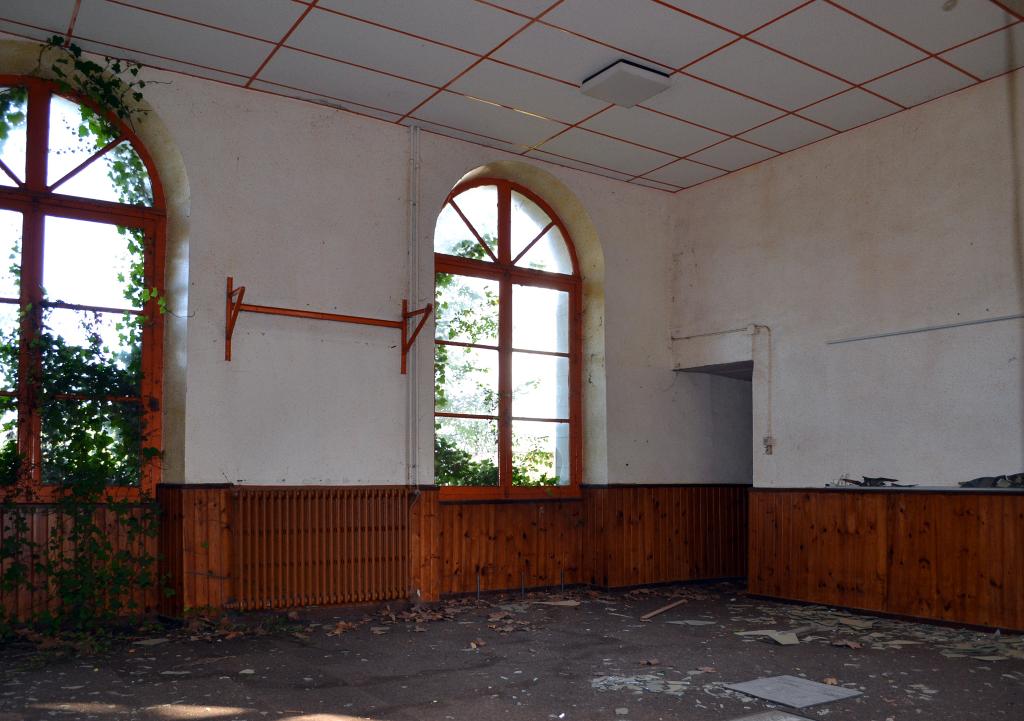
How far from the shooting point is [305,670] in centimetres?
478

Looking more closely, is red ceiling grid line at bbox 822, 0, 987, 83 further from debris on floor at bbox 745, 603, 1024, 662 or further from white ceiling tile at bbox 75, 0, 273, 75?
debris on floor at bbox 745, 603, 1024, 662

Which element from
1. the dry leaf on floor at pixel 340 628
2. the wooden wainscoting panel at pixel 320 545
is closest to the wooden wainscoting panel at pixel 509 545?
the wooden wainscoting panel at pixel 320 545

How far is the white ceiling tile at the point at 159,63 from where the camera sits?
578 cm

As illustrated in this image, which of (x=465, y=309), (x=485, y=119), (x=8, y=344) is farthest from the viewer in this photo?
(x=465, y=309)

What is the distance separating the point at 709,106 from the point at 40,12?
4587 mm

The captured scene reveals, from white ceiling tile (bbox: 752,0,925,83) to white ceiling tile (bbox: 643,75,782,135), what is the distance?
2.25 ft

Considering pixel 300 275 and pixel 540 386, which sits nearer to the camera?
pixel 300 275

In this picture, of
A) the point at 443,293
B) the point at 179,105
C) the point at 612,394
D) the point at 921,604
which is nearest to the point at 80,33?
the point at 179,105

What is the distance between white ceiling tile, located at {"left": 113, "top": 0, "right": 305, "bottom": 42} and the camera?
5.27 metres

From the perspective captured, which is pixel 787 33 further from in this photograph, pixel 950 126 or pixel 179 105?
pixel 179 105

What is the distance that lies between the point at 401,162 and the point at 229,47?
1.70m

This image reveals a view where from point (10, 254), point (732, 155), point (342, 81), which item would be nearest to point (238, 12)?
point (342, 81)

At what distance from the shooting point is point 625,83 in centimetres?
619

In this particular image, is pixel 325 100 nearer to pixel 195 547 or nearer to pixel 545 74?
pixel 545 74
